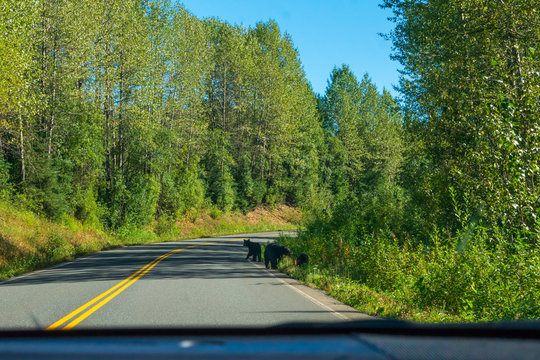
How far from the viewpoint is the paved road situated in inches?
293

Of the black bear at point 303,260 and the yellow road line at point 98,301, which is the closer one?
the yellow road line at point 98,301

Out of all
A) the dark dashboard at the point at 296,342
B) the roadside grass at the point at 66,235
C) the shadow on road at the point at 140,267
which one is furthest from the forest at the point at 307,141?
the dark dashboard at the point at 296,342

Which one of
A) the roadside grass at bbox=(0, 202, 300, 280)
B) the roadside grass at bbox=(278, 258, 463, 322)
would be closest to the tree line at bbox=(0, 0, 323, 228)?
the roadside grass at bbox=(0, 202, 300, 280)

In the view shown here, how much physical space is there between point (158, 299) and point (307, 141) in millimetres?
49400

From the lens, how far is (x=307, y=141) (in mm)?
58188

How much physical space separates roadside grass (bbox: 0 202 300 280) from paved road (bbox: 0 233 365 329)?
3.08 m

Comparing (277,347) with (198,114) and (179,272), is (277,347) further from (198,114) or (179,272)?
(198,114)

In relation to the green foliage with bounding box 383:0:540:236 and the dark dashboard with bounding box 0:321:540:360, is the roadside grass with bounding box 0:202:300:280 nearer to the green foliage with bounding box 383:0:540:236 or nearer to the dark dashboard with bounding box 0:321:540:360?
the green foliage with bounding box 383:0:540:236

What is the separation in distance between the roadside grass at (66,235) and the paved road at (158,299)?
10.1 ft

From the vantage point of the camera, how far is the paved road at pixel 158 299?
7.45 meters

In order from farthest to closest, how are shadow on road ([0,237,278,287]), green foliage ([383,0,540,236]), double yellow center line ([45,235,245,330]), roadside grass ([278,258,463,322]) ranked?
1. shadow on road ([0,237,278,287])
2. green foliage ([383,0,540,236])
3. roadside grass ([278,258,463,322])
4. double yellow center line ([45,235,245,330])

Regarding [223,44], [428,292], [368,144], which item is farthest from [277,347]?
[368,144]

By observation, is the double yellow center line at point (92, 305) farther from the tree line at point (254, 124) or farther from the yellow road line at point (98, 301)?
the tree line at point (254, 124)

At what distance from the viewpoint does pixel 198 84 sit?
43562 millimetres
